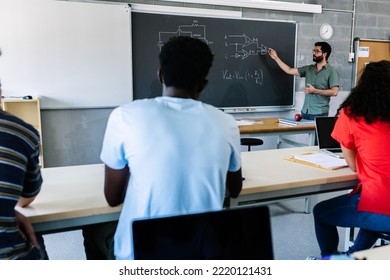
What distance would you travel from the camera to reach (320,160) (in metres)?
2.32

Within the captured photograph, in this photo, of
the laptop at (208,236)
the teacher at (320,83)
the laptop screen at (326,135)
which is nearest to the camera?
the laptop at (208,236)

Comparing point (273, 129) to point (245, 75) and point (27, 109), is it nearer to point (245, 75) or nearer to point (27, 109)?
point (245, 75)

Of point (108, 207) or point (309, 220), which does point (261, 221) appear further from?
point (309, 220)

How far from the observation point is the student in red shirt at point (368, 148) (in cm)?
180

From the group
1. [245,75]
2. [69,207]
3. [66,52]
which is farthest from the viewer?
[245,75]

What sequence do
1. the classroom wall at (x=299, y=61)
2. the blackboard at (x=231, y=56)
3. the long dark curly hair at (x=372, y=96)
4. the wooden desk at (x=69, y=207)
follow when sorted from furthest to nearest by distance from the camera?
1. the blackboard at (x=231, y=56)
2. the classroom wall at (x=299, y=61)
3. the long dark curly hair at (x=372, y=96)
4. the wooden desk at (x=69, y=207)

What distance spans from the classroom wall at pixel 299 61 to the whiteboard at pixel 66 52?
180mm

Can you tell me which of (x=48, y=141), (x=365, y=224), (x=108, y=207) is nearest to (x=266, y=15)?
(x=48, y=141)

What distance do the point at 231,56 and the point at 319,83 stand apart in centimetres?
107

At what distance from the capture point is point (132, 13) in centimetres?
398

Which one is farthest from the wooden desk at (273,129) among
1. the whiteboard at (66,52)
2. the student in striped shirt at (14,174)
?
the student in striped shirt at (14,174)

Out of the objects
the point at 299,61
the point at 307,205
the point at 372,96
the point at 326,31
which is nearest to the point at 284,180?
the point at 372,96

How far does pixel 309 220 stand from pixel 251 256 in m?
2.53

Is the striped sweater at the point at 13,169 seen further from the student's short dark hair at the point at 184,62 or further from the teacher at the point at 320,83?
the teacher at the point at 320,83
